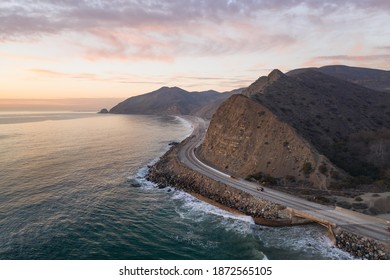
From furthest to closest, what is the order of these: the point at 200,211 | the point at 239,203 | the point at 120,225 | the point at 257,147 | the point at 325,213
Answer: the point at 257,147
the point at 239,203
the point at 200,211
the point at 120,225
the point at 325,213

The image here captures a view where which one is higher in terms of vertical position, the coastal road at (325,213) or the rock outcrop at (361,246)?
the coastal road at (325,213)

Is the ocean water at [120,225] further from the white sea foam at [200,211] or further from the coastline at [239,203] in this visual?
the coastline at [239,203]

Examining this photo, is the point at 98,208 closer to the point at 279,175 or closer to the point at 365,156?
the point at 279,175

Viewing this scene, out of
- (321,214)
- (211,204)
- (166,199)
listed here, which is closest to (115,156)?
(166,199)

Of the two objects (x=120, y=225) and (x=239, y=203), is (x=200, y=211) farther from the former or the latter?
(x=120, y=225)

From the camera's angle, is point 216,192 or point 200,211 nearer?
point 200,211

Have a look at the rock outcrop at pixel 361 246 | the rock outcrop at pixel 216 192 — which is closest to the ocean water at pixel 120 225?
the rock outcrop at pixel 361 246

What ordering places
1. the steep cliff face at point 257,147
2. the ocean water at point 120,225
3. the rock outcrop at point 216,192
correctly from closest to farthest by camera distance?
the ocean water at point 120,225
the rock outcrop at point 216,192
the steep cliff face at point 257,147

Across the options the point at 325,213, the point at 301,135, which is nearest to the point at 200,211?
the point at 325,213
